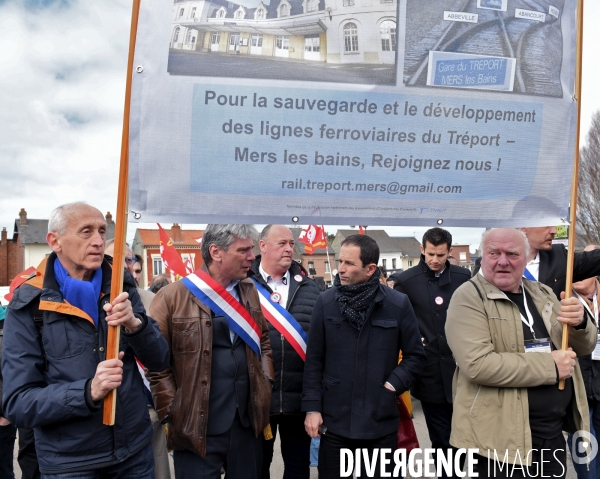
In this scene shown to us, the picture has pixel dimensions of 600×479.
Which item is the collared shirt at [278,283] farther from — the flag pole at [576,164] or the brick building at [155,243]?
the brick building at [155,243]

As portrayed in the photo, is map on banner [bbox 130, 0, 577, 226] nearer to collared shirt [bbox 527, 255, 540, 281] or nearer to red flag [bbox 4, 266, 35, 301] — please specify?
collared shirt [bbox 527, 255, 540, 281]

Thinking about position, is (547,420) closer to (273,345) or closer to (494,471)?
(494,471)

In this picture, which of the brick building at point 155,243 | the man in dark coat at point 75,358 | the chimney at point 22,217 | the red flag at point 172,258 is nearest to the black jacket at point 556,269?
the man in dark coat at point 75,358

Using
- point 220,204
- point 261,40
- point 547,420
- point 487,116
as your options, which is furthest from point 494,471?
point 261,40

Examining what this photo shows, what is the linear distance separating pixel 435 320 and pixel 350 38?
2.72 metres

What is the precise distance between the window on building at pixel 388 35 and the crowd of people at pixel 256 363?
127cm

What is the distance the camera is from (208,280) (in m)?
3.13

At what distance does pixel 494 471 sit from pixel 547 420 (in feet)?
1.34

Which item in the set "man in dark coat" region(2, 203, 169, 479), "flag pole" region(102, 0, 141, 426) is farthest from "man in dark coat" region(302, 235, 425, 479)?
"flag pole" region(102, 0, 141, 426)

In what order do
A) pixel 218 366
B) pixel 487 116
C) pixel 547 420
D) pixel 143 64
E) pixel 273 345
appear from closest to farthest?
pixel 143 64 → pixel 487 116 → pixel 547 420 → pixel 218 366 → pixel 273 345

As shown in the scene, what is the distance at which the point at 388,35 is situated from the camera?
247cm

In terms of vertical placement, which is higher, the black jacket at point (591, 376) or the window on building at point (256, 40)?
the window on building at point (256, 40)

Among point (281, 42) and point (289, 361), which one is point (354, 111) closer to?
point (281, 42)

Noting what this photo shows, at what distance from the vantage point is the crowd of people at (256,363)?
246 cm
